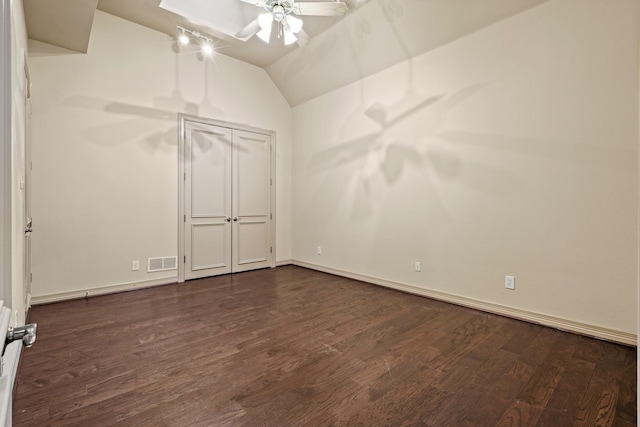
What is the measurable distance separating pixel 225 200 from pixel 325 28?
2831 millimetres

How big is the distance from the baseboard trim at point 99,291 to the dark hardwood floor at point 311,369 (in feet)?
0.46

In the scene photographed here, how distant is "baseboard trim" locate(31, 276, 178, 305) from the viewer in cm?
348

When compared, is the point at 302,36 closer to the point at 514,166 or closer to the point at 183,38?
the point at 183,38

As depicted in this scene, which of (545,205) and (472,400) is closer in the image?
(472,400)

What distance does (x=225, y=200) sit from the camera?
16.4ft

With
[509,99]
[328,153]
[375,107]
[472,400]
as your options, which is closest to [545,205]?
[509,99]

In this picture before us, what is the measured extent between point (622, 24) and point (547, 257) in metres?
1.99

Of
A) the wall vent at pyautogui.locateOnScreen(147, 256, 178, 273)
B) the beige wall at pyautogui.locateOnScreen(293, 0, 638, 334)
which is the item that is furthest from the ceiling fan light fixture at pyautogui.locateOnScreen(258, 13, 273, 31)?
the wall vent at pyautogui.locateOnScreen(147, 256, 178, 273)

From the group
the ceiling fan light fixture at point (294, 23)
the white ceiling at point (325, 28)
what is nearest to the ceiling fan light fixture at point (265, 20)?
the ceiling fan light fixture at point (294, 23)

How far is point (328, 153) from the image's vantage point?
5137 millimetres

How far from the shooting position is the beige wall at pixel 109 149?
139 inches

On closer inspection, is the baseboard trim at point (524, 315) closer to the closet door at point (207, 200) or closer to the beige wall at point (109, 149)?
the closet door at point (207, 200)

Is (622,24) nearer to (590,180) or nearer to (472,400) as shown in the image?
(590,180)

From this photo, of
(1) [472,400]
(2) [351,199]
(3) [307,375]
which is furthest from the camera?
(2) [351,199]
